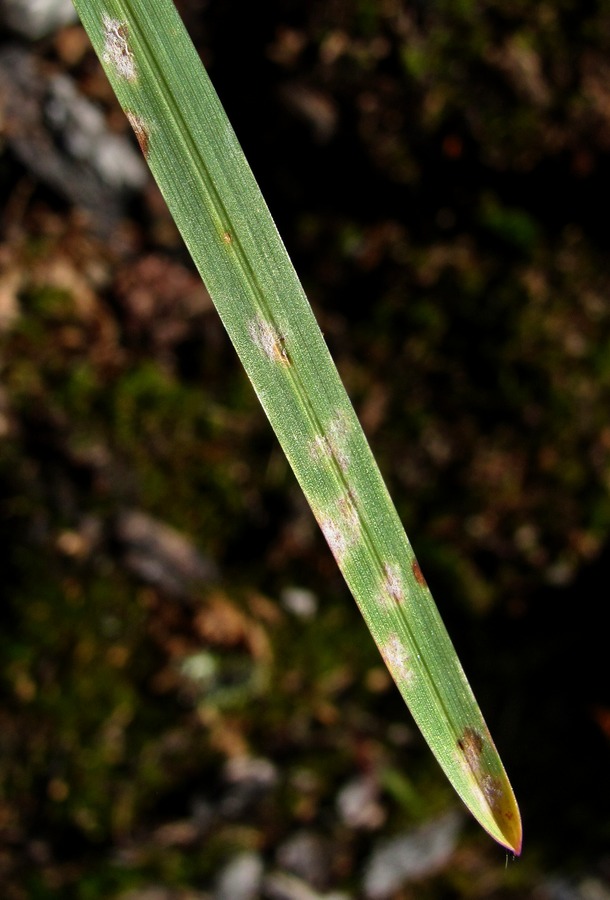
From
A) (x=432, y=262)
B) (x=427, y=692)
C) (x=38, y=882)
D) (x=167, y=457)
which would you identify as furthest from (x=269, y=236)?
(x=38, y=882)

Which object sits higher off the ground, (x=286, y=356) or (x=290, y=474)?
(x=286, y=356)

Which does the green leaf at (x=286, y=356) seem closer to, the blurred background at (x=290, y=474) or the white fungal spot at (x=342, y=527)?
the white fungal spot at (x=342, y=527)

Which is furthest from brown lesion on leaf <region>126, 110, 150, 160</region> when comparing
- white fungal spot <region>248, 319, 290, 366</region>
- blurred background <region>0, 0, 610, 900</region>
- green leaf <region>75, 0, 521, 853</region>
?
blurred background <region>0, 0, 610, 900</region>

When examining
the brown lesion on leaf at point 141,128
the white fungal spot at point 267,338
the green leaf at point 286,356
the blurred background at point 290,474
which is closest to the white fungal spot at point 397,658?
the green leaf at point 286,356

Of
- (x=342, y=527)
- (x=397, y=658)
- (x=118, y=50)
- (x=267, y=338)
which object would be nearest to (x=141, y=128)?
(x=118, y=50)

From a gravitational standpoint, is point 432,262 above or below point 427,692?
below

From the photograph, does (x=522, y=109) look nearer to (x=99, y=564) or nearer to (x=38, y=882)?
(x=99, y=564)

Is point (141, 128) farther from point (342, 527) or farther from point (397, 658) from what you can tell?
point (397, 658)
